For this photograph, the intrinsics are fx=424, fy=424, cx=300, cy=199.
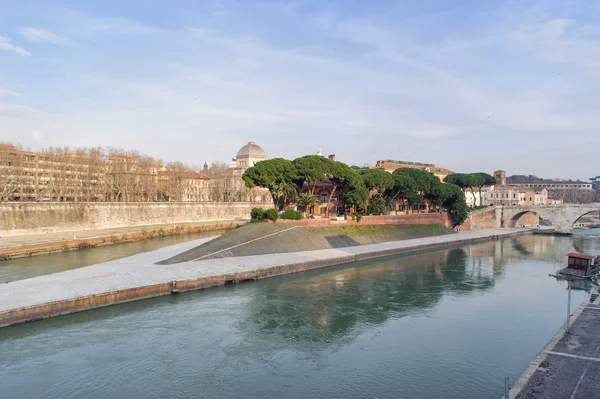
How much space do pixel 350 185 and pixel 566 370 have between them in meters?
42.2

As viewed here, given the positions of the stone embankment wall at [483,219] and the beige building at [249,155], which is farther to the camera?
the beige building at [249,155]

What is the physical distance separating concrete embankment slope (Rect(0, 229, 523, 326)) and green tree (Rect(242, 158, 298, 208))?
1188 cm

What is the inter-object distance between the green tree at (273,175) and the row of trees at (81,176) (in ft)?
99.1

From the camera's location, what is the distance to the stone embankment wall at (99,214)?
53188 mm

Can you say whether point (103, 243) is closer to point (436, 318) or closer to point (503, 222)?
point (436, 318)

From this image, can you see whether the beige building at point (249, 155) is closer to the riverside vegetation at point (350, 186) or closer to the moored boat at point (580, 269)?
the riverside vegetation at point (350, 186)

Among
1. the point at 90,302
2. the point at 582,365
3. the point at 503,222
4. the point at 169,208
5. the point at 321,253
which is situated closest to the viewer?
the point at 582,365

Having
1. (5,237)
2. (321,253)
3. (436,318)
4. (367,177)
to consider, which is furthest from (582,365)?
(5,237)

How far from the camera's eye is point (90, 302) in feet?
82.1

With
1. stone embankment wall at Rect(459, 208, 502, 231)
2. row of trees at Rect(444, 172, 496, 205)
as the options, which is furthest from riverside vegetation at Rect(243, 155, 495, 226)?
row of trees at Rect(444, 172, 496, 205)

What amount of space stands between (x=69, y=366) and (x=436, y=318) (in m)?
19.8

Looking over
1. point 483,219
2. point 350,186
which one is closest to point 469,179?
point 483,219

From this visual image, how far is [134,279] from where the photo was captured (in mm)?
29359

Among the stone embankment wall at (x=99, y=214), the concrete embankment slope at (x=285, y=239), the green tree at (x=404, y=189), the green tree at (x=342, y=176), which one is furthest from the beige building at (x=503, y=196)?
the green tree at (x=342, y=176)
